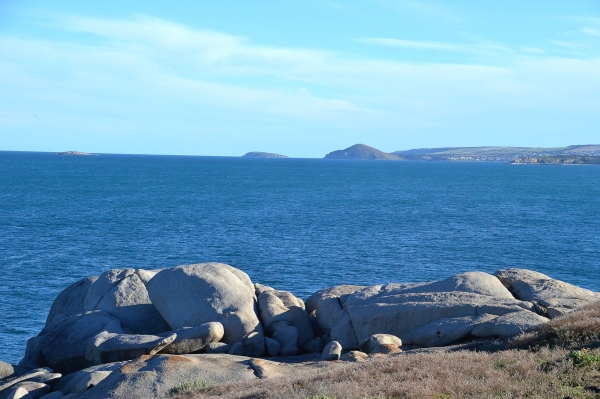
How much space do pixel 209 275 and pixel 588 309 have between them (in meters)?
14.0

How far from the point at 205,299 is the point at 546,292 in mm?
12988

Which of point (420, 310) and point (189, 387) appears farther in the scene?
point (420, 310)

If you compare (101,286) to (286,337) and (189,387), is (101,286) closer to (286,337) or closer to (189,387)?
(286,337)

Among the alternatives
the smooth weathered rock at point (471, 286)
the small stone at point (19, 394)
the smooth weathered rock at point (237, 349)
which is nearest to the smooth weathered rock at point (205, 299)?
the smooth weathered rock at point (237, 349)

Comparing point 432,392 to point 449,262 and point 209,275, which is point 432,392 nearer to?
point 209,275

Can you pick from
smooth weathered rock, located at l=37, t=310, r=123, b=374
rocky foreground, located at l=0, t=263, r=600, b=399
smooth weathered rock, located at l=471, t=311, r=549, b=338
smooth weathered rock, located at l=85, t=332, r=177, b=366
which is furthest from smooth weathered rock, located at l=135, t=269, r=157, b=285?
smooth weathered rock, located at l=471, t=311, r=549, b=338

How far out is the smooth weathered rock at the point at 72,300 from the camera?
27734 mm

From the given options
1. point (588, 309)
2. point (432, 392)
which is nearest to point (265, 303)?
point (588, 309)

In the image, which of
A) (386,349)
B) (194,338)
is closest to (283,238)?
(194,338)

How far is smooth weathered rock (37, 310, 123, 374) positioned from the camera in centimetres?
2253

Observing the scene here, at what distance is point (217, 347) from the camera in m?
22.0

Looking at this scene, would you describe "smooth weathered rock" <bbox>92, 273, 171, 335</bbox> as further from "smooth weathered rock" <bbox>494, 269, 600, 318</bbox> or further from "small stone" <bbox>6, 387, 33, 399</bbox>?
"smooth weathered rock" <bbox>494, 269, 600, 318</bbox>

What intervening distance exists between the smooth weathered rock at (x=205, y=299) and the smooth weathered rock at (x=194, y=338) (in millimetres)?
1058

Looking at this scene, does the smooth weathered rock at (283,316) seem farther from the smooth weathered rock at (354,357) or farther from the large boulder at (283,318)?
the smooth weathered rock at (354,357)
